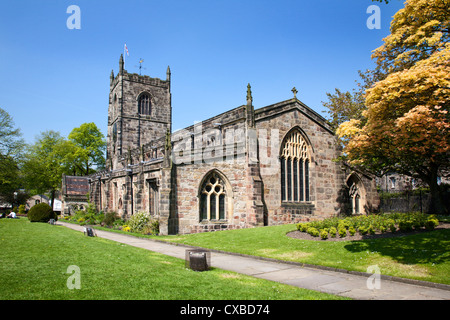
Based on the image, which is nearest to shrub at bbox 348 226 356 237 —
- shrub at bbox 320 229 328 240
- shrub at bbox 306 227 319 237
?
shrub at bbox 320 229 328 240

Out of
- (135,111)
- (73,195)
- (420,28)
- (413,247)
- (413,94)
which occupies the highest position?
(135,111)

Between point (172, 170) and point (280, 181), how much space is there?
8.47 m

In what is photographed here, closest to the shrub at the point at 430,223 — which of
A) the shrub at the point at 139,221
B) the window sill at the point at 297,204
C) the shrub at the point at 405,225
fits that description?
the shrub at the point at 405,225

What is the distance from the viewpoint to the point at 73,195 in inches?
1898

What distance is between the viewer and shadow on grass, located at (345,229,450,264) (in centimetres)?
1027

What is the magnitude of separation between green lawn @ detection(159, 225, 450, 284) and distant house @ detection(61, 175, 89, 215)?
121ft

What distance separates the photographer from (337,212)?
90.4 feet

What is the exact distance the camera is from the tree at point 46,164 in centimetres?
5622

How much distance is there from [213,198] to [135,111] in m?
35.8

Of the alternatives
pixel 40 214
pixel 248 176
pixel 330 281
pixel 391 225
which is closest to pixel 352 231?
pixel 391 225

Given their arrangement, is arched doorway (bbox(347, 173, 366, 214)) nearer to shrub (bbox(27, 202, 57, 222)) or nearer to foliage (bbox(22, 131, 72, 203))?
shrub (bbox(27, 202, 57, 222))

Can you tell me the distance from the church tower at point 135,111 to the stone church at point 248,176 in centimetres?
2114

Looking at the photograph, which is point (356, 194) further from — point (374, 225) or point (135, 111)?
point (135, 111)

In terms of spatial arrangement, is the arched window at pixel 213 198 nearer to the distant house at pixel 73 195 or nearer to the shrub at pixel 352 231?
the shrub at pixel 352 231
